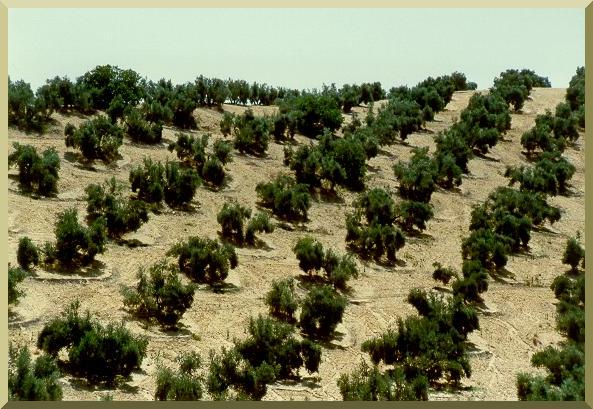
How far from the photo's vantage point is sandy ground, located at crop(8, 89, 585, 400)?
20.8 meters

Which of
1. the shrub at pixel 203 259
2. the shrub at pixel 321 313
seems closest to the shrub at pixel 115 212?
the shrub at pixel 203 259

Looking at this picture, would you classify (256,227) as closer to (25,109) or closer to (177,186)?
(177,186)

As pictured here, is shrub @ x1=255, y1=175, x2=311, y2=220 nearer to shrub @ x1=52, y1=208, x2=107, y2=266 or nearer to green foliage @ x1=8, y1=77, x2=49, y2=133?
shrub @ x1=52, y1=208, x2=107, y2=266

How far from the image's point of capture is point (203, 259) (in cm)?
2653

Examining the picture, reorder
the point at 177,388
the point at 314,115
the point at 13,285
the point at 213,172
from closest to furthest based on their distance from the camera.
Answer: the point at 177,388 → the point at 13,285 → the point at 213,172 → the point at 314,115

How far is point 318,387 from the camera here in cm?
1933

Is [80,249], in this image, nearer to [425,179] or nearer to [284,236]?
[284,236]

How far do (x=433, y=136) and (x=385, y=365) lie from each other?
3721 cm

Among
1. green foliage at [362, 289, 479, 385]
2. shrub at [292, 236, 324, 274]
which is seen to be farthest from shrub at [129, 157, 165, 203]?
green foliage at [362, 289, 479, 385]

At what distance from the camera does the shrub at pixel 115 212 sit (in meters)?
29.3

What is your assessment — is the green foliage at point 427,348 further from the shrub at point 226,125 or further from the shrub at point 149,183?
the shrub at point 226,125

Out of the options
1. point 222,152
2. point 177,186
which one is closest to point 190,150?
point 222,152

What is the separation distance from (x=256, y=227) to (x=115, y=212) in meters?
6.84

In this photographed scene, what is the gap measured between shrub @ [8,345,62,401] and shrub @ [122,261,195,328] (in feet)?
21.2
